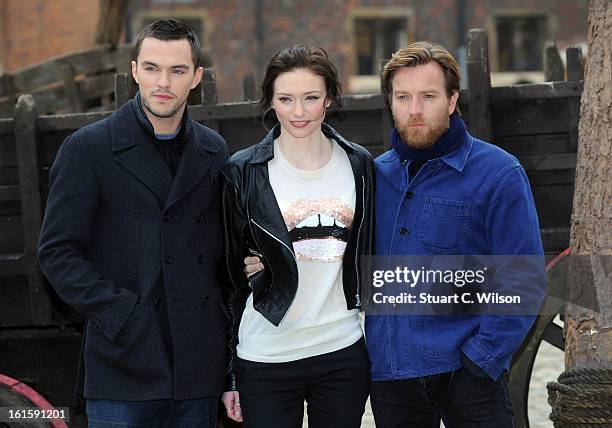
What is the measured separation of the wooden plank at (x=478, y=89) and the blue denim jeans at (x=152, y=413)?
5.84 feet

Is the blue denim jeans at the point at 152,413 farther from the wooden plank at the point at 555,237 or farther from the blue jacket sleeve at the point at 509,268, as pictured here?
the wooden plank at the point at 555,237

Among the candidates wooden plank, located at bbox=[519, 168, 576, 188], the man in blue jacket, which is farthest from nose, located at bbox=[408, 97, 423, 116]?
wooden plank, located at bbox=[519, 168, 576, 188]

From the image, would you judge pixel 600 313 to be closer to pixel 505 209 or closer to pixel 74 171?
pixel 505 209

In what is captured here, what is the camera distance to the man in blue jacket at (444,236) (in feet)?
9.56

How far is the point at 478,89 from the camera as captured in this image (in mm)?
4145

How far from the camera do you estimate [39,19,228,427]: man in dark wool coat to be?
2893mm

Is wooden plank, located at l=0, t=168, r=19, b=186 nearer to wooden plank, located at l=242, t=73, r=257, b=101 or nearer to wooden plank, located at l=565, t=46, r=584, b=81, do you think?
wooden plank, located at l=242, t=73, r=257, b=101

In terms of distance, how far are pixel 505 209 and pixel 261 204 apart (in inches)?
30.1

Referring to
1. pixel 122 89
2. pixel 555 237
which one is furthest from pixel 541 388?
pixel 122 89

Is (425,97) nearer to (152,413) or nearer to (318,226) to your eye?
(318,226)

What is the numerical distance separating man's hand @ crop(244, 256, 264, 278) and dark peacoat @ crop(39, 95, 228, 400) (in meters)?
0.13

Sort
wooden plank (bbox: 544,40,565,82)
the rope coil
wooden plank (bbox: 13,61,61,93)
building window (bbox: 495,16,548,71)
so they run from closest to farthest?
the rope coil, wooden plank (bbox: 544,40,565,82), wooden plank (bbox: 13,61,61,93), building window (bbox: 495,16,548,71)

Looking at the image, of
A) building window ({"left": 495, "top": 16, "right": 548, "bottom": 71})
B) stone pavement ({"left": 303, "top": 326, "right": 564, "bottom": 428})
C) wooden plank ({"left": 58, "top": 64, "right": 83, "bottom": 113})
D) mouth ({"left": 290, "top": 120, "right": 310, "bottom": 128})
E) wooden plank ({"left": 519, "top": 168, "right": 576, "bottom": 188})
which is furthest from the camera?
building window ({"left": 495, "top": 16, "right": 548, "bottom": 71})

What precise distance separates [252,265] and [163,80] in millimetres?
654
